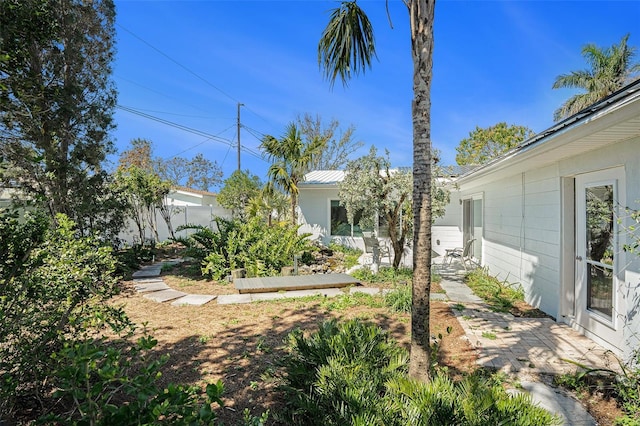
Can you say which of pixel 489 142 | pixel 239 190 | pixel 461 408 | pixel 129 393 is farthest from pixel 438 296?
pixel 489 142

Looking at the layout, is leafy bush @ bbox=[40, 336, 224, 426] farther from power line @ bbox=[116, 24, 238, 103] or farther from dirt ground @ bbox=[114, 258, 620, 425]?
power line @ bbox=[116, 24, 238, 103]

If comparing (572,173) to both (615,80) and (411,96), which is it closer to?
(411,96)

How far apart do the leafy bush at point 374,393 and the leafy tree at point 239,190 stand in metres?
12.3

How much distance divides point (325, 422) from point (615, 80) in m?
27.5

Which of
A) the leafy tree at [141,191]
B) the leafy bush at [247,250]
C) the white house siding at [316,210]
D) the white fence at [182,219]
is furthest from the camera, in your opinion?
the white fence at [182,219]

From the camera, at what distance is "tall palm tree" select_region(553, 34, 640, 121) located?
2041 cm

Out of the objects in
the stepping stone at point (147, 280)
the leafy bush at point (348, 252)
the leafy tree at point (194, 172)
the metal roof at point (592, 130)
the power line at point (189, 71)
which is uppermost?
the power line at point (189, 71)

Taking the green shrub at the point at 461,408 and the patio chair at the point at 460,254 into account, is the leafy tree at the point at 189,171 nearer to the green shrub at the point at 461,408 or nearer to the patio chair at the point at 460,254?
the patio chair at the point at 460,254

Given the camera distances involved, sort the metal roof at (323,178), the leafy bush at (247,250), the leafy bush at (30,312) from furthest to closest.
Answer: the metal roof at (323,178)
the leafy bush at (247,250)
the leafy bush at (30,312)

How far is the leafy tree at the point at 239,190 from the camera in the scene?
15.0m

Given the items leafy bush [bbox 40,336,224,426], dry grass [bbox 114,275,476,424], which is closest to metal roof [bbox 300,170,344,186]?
dry grass [bbox 114,275,476,424]

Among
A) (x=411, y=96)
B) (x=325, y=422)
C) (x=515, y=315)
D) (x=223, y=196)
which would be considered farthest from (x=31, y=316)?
(x=223, y=196)

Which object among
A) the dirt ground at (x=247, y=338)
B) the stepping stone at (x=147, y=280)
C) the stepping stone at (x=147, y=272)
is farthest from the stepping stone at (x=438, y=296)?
the stepping stone at (x=147, y=272)

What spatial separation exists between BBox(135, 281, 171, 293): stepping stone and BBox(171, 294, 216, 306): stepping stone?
3.23 feet
